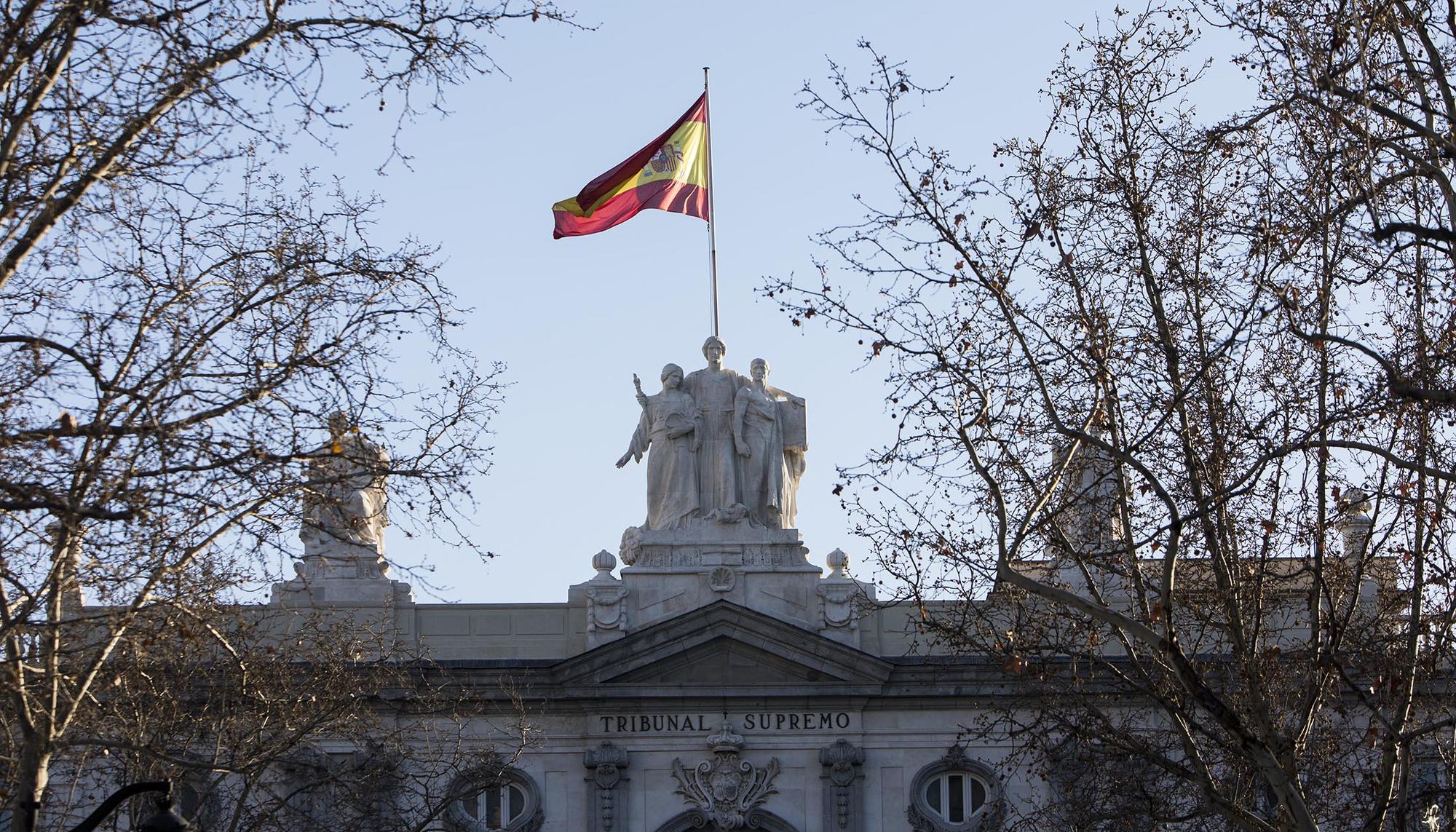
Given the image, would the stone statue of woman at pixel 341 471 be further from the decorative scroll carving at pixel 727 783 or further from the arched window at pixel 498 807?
the decorative scroll carving at pixel 727 783

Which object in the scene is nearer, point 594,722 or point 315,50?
point 315,50

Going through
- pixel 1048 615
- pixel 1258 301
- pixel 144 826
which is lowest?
pixel 144 826

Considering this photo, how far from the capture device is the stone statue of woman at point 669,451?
124 feet

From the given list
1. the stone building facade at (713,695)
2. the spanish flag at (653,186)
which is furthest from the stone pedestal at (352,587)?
the spanish flag at (653,186)

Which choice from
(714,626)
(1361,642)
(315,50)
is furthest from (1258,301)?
(714,626)

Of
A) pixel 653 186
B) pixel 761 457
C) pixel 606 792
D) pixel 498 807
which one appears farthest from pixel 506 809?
pixel 653 186

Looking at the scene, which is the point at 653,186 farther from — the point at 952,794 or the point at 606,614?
the point at 952,794

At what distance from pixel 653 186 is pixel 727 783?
8.54m

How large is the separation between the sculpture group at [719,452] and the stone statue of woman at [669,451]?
1 centimetres

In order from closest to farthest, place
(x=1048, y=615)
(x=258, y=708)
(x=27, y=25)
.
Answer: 1. (x=27, y=25)
2. (x=1048, y=615)
3. (x=258, y=708)

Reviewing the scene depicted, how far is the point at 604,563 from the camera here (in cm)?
3766

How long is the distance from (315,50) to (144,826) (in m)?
5.25

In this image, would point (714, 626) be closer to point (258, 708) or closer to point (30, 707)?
point (258, 708)

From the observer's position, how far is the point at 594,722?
37.3 m
